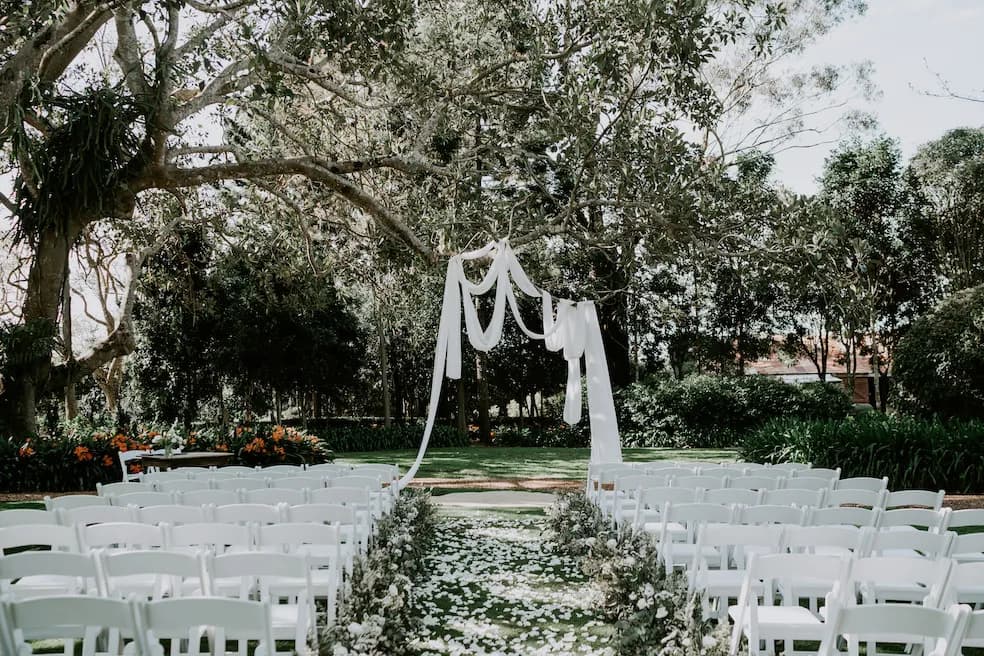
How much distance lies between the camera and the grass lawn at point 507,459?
15.0m

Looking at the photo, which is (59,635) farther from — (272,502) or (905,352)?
(905,352)

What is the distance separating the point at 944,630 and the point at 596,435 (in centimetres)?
734

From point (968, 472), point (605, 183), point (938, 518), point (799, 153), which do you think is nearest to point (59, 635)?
point (938, 518)

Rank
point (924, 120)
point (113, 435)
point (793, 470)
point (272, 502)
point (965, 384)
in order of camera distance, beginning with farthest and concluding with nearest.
Answer: point (924, 120)
point (965, 384)
point (113, 435)
point (793, 470)
point (272, 502)

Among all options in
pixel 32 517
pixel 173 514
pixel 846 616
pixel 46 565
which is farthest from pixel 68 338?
pixel 846 616

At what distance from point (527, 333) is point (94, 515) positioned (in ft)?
19.6

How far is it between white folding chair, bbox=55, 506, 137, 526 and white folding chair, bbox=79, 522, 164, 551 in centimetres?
60

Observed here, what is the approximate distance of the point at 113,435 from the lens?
1317 cm

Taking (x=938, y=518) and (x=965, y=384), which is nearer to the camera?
(x=938, y=518)

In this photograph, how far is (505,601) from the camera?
574cm

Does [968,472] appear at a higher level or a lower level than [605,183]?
lower

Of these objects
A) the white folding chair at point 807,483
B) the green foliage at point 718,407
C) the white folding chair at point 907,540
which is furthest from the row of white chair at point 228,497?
the green foliage at point 718,407

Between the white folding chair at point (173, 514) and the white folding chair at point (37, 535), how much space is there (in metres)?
0.60

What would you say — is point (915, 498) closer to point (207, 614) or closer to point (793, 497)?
point (793, 497)
